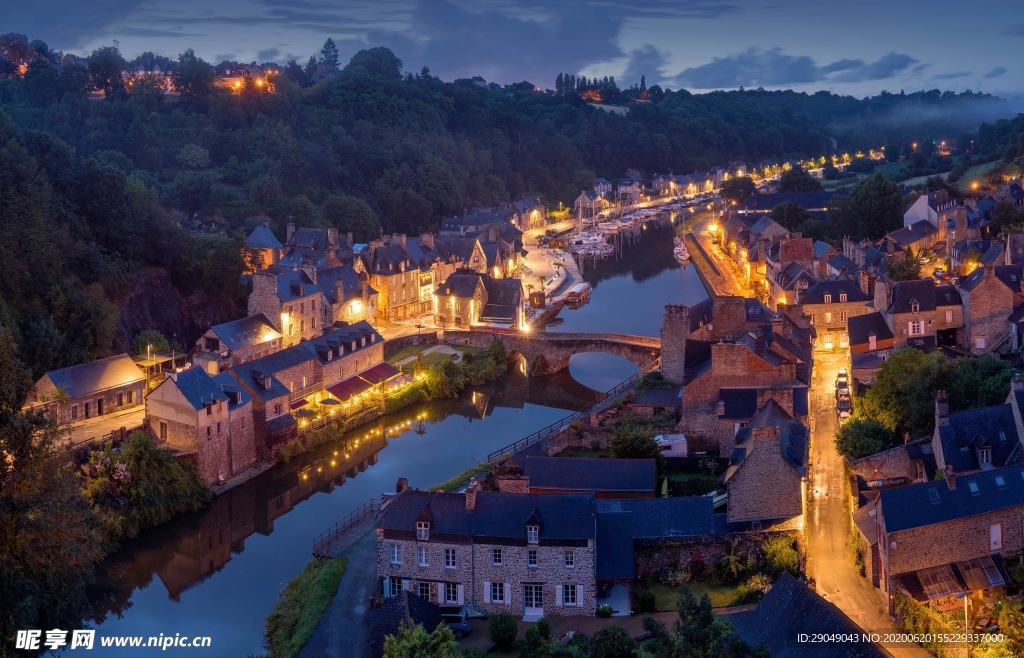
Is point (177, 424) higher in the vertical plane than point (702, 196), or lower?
lower

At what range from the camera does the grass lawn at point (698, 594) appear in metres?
24.0

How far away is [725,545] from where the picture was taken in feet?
83.6

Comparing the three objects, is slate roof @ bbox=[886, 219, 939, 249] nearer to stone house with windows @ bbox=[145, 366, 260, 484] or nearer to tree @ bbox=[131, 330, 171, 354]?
stone house with windows @ bbox=[145, 366, 260, 484]

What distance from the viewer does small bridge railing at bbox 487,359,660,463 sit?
1469 inches

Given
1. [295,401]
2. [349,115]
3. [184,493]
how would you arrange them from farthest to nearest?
[349,115] < [295,401] < [184,493]

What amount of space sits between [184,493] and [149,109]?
62.6 metres

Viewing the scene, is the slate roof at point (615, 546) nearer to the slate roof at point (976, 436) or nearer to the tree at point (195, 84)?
the slate roof at point (976, 436)

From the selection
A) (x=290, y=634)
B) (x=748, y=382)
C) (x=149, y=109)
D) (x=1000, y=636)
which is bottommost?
(x=290, y=634)

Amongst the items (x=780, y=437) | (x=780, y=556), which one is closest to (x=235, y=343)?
(x=780, y=437)

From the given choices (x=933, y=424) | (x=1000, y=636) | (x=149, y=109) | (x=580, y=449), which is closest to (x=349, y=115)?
(x=149, y=109)

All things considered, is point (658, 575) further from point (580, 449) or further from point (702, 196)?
point (702, 196)

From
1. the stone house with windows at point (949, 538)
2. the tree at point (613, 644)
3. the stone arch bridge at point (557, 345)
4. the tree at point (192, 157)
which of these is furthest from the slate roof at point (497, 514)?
the tree at point (192, 157)

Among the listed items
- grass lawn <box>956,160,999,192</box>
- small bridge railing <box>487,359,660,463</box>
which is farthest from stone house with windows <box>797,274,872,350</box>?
grass lawn <box>956,160,999,192</box>

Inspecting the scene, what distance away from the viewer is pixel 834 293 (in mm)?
47094
